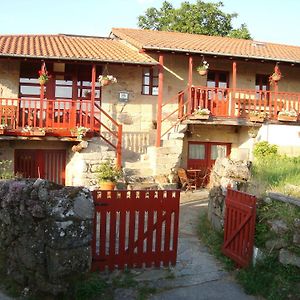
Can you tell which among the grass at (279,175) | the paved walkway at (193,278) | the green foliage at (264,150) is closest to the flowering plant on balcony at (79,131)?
the grass at (279,175)

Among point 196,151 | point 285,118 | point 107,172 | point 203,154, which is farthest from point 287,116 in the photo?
point 107,172

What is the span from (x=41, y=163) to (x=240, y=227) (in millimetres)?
9118

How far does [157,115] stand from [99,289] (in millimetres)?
10203

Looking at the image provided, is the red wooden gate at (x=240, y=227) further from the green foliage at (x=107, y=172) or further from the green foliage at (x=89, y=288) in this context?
the green foliage at (x=107, y=172)

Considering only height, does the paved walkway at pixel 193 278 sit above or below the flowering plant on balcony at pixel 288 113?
below

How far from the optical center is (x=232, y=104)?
14.9 meters

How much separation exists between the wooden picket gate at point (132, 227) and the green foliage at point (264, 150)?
8.39 metres

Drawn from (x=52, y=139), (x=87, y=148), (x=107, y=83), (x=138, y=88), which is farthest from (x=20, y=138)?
(x=138, y=88)

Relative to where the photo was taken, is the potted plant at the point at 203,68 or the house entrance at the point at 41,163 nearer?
the house entrance at the point at 41,163

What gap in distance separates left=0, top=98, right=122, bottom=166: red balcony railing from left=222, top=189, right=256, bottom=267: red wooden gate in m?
7.18

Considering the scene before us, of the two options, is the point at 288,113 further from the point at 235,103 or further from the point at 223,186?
the point at 223,186

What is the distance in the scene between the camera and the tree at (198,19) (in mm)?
28081

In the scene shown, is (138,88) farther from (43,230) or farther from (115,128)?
(43,230)

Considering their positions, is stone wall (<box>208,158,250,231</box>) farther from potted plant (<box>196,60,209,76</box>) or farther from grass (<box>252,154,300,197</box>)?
potted plant (<box>196,60,209,76</box>)
